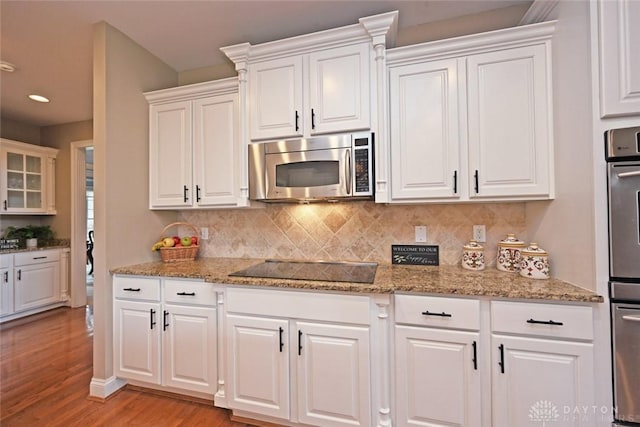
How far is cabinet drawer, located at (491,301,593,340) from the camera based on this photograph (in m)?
1.29

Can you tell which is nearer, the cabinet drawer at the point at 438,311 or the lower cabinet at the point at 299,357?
the cabinet drawer at the point at 438,311

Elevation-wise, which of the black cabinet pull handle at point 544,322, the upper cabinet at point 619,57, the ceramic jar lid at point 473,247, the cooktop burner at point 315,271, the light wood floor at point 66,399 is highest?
the upper cabinet at point 619,57

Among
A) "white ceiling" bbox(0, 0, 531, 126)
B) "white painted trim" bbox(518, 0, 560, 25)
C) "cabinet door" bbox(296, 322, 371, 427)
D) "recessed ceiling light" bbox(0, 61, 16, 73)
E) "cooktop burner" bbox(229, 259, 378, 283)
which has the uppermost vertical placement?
"white ceiling" bbox(0, 0, 531, 126)

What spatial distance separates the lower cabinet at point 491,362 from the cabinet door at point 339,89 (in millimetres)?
1138

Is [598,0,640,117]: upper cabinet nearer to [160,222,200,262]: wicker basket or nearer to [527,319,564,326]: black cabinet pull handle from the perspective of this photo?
[527,319,564,326]: black cabinet pull handle

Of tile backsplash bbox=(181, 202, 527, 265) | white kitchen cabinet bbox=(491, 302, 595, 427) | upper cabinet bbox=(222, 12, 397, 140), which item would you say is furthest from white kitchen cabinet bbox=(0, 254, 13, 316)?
white kitchen cabinet bbox=(491, 302, 595, 427)

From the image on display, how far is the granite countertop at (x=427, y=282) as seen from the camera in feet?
4.42

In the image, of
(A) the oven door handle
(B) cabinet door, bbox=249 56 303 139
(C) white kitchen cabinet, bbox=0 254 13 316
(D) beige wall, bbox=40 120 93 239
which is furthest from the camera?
(D) beige wall, bbox=40 120 93 239

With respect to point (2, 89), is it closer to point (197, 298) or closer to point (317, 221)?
point (197, 298)

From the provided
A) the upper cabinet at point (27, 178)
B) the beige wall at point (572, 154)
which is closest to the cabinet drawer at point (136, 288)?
the beige wall at point (572, 154)

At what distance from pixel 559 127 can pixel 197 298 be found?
2.34 metres

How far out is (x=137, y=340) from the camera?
200 cm

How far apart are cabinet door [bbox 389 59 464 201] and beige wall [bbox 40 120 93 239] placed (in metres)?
4.44

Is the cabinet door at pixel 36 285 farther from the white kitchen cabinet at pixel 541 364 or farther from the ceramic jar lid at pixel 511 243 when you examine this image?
the ceramic jar lid at pixel 511 243
